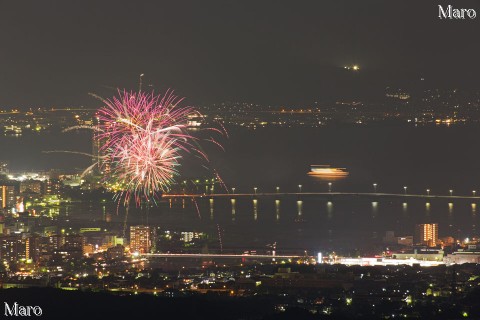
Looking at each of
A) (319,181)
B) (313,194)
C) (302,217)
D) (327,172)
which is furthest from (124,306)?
(327,172)

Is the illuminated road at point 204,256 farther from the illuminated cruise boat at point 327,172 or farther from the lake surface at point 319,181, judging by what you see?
the illuminated cruise boat at point 327,172

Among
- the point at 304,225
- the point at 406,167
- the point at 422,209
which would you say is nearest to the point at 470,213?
the point at 422,209

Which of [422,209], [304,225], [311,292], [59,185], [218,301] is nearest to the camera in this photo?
[218,301]

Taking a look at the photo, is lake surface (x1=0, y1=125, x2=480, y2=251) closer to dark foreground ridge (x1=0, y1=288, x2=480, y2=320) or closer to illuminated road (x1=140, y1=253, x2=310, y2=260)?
illuminated road (x1=140, y1=253, x2=310, y2=260)

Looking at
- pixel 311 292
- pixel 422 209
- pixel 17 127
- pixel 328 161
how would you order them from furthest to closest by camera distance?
1. pixel 328 161
2. pixel 17 127
3. pixel 422 209
4. pixel 311 292

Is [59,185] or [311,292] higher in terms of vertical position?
[59,185]

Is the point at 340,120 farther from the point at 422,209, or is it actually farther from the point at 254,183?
the point at 422,209

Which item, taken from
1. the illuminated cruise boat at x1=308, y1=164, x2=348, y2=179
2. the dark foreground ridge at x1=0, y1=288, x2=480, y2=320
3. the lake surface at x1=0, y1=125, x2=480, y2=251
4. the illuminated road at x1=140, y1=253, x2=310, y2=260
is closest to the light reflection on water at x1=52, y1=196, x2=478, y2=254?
the lake surface at x1=0, y1=125, x2=480, y2=251

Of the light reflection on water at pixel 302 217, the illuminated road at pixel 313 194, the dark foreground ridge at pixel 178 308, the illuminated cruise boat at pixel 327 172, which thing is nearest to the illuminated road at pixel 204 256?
the light reflection on water at pixel 302 217

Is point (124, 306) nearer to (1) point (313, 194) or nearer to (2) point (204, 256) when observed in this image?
(2) point (204, 256)
